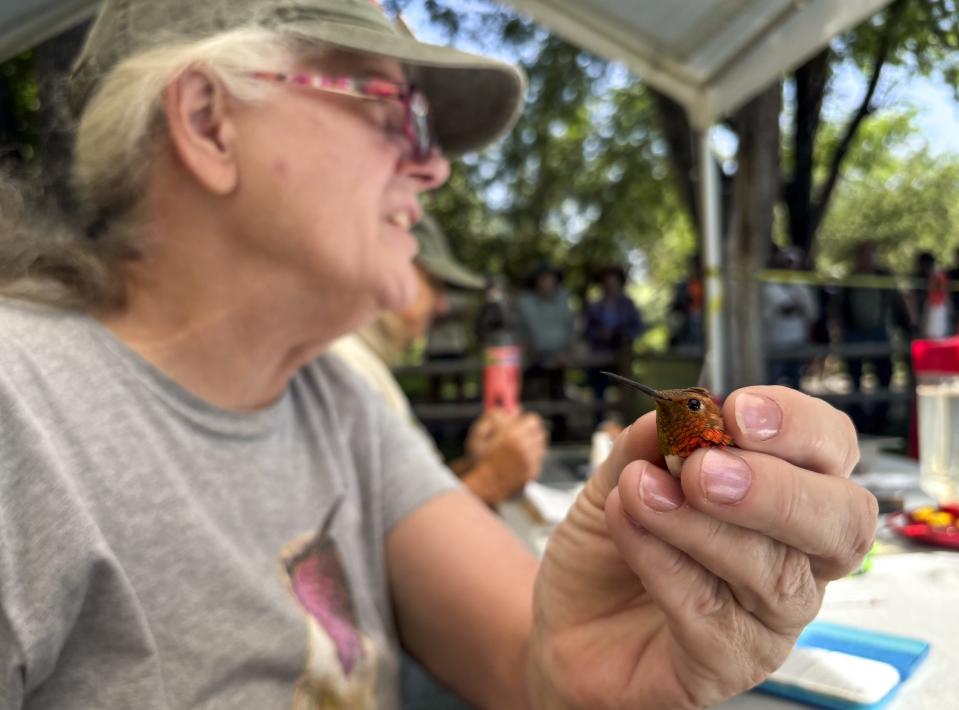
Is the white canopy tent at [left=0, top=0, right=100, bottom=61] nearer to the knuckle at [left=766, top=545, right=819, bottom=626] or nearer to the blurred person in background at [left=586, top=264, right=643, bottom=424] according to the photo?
the knuckle at [left=766, top=545, right=819, bottom=626]

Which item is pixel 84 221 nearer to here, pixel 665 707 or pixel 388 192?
pixel 388 192

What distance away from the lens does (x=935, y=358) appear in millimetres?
955

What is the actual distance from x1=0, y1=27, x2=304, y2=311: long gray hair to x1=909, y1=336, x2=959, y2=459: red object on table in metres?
0.91

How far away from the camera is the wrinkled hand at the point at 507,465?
1812mm

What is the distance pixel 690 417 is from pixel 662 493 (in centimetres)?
7

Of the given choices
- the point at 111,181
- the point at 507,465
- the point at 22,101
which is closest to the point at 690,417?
the point at 111,181

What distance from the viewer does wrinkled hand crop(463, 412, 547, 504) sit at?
1.81 meters

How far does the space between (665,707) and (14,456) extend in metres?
0.63

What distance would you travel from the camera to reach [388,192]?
99 cm

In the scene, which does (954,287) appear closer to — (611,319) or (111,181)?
(111,181)

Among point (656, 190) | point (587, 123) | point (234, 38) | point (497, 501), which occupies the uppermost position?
point (587, 123)

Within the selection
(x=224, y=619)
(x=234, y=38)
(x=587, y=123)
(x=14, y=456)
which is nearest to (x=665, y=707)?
(x=224, y=619)

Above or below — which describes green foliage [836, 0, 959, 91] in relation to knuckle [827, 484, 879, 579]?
above

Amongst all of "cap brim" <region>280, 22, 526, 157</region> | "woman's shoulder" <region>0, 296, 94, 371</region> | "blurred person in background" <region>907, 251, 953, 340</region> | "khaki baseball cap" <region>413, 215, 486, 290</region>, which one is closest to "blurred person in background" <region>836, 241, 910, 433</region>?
"blurred person in background" <region>907, 251, 953, 340</region>
